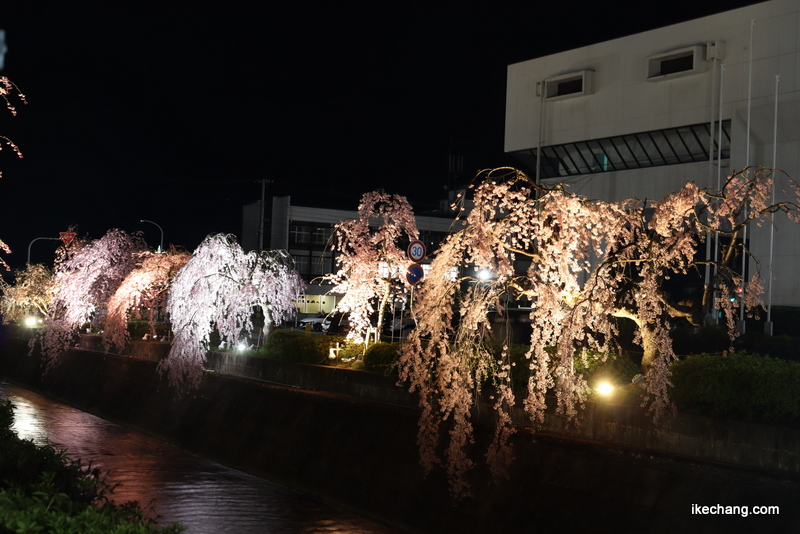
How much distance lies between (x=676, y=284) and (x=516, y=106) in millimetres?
13317

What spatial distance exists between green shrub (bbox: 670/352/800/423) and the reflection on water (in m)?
5.72

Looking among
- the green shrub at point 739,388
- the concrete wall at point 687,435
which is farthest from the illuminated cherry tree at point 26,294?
the green shrub at point 739,388

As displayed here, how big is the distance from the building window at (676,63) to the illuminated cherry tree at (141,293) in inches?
903

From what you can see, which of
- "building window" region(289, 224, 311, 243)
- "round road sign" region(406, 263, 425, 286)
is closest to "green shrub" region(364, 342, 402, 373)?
"round road sign" region(406, 263, 425, 286)

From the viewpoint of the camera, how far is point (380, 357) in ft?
57.6

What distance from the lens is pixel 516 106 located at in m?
43.4

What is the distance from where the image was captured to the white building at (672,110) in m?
32.7

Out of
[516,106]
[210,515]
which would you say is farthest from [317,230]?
[210,515]

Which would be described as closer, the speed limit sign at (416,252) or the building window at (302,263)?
the speed limit sign at (416,252)

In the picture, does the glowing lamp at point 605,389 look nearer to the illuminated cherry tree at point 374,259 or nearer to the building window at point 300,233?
the illuminated cherry tree at point 374,259

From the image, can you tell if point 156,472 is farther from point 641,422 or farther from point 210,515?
point 641,422

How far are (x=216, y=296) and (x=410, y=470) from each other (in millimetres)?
12052

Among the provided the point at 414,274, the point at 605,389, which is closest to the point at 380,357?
the point at 414,274

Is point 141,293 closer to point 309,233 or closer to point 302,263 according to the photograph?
point 302,263
